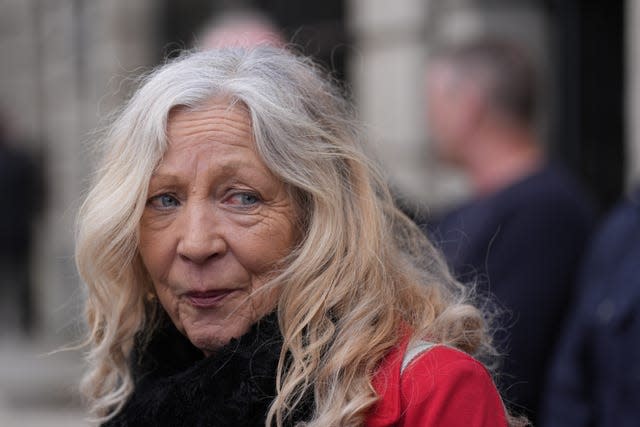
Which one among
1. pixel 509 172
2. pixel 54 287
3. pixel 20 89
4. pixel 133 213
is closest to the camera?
pixel 133 213

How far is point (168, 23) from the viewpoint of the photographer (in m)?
10.5

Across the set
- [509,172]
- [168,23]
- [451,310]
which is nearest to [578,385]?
[509,172]

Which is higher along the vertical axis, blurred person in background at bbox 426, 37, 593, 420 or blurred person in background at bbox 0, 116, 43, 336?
blurred person in background at bbox 426, 37, 593, 420

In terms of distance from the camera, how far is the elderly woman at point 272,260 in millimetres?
2238

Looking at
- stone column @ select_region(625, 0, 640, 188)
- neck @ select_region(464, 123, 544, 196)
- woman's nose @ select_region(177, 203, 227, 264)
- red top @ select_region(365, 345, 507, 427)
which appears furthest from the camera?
stone column @ select_region(625, 0, 640, 188)

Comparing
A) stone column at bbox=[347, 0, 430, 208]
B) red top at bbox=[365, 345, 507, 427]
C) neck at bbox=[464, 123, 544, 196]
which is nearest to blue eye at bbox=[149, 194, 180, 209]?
red top at bbox=[365, 345, 507, 427]

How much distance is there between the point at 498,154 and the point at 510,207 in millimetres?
458

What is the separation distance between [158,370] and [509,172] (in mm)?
2342

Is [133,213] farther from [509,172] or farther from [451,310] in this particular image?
[509,172]

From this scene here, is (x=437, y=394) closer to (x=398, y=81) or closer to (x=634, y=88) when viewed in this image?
(x=634, y=88)

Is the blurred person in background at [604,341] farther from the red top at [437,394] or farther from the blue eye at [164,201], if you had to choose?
the blue eye at [164,201]

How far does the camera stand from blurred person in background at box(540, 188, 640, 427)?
375 centimetres

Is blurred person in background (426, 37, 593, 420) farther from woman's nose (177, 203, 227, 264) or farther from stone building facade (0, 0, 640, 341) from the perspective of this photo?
woman's nose (177, 203, 227, 264)

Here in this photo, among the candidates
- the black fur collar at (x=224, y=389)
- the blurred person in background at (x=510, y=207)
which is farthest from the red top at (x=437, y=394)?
the blurred person in background at (x=510, y=207)
